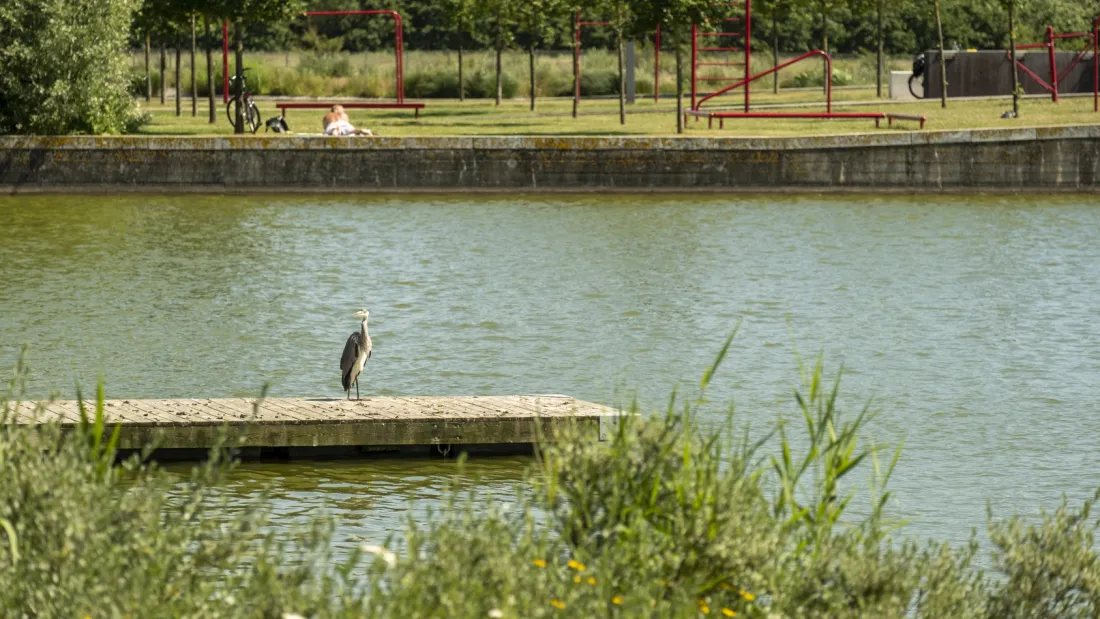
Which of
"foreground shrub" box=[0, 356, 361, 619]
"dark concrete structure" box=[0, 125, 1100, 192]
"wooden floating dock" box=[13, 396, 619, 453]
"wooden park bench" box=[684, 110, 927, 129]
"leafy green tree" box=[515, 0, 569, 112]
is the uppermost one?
"leafy green tree" box=[515, 0, 569, 112]

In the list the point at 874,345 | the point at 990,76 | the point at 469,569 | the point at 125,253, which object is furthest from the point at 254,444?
the point at 990,76

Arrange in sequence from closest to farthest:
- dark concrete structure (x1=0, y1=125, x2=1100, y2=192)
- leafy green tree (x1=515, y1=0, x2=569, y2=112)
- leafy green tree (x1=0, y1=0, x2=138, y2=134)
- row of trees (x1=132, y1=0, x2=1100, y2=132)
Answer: dark concrete structure (x1=0, y1=125, x2=1100, y2=192)
leafy green tree (x1=0, y1=0, x2=138, y2=134)
row of trees (x1=132, y1=0, x2=1100, y2=132)
leafy green tree (x1=515, y1=0, x2=569, y2=112)

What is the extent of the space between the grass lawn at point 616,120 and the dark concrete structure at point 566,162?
137 centimetres

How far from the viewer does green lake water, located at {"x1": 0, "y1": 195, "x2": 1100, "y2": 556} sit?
12.1m

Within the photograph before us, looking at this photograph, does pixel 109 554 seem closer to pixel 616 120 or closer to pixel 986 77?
pixel 616 120

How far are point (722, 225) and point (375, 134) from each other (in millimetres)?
7655

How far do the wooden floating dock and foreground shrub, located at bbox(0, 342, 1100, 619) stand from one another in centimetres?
385

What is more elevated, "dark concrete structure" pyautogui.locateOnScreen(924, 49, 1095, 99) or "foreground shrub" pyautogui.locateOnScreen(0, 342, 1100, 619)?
"dark concrete structure" pyautogui.locateOnScreen(924, 49, 1095, 99)

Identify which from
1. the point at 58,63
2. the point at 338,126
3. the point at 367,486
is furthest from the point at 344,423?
the point at 58,63

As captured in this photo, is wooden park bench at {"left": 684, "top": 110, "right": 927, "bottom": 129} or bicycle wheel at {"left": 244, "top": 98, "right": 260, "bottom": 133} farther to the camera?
bicycle wheel at {"left": 244, "top": 98, "right": 260, "bottom": 133}

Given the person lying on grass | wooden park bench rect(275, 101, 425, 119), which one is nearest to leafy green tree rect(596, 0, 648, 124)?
wooden park bench rect(275, 101, 425, 119)

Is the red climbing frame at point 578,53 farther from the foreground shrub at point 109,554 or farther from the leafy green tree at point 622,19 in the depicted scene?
the foreground shrub at point 109,554

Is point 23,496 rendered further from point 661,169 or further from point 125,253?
point 661,169

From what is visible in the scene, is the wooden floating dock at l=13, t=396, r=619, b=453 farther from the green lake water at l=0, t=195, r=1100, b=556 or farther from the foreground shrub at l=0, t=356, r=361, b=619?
the foreground shrub at l=0, t=356, r=361, b=619
